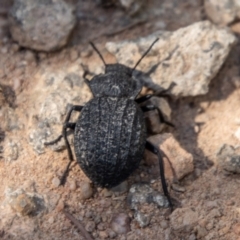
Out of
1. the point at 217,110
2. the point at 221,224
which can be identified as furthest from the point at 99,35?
the point at 221,224

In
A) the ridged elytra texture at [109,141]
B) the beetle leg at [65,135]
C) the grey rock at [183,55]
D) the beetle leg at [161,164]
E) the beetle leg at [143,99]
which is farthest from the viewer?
the grey rock at [183,55]

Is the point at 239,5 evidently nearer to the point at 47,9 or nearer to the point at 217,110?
the point at 217,110

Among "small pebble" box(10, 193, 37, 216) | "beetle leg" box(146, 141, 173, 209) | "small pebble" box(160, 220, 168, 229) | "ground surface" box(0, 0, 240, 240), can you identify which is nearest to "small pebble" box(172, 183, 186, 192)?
"ground surface" box(0, 0, 240, 240)

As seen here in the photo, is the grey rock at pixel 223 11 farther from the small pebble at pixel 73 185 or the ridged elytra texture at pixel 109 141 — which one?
the small pebble at pixel 73 185

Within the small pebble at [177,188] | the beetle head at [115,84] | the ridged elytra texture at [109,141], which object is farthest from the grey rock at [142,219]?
the beetle head at [115,84]

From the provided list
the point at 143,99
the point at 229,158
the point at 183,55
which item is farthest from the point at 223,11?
the point at 229,158
